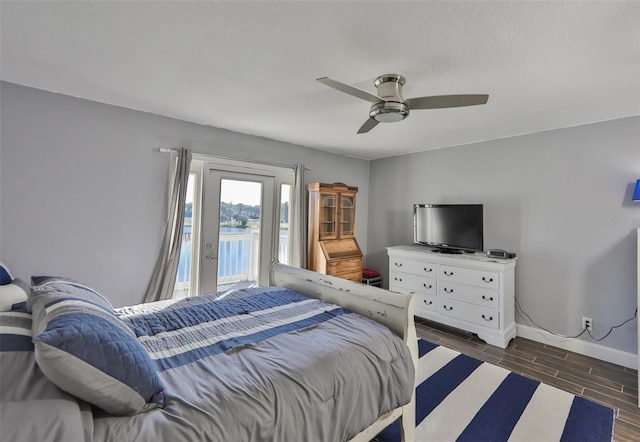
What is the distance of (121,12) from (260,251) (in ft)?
9.23

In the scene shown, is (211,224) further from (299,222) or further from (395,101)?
(395,101)

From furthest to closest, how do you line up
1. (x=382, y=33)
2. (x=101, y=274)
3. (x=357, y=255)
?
(x=357, y=255) < (x=101, y=274) < (x=382, y=33)

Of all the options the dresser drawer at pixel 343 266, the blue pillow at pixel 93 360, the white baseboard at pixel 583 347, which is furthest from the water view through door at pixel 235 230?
the white baseboard at pixel 583 347

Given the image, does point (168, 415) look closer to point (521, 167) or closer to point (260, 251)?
→ point (260, 251)

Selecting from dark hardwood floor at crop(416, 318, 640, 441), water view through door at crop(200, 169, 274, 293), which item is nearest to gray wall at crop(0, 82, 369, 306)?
water view through door at crop(200, 169, 274, 293)

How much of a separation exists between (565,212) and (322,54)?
3142 millimetres

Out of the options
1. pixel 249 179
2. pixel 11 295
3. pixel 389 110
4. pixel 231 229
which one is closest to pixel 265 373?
pixel 11 295

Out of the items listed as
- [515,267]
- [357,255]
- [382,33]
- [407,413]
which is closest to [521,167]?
[515,267]

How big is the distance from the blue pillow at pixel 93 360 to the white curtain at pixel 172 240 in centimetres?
184

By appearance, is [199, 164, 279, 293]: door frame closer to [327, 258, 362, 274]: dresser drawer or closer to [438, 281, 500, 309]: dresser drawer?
[327, 258, 362, 274]: dresser drawer

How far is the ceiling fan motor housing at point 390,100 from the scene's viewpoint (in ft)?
6.36

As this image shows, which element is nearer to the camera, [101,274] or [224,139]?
[101,274]

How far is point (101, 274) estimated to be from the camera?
2.70 metres

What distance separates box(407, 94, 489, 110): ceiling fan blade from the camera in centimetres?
180
